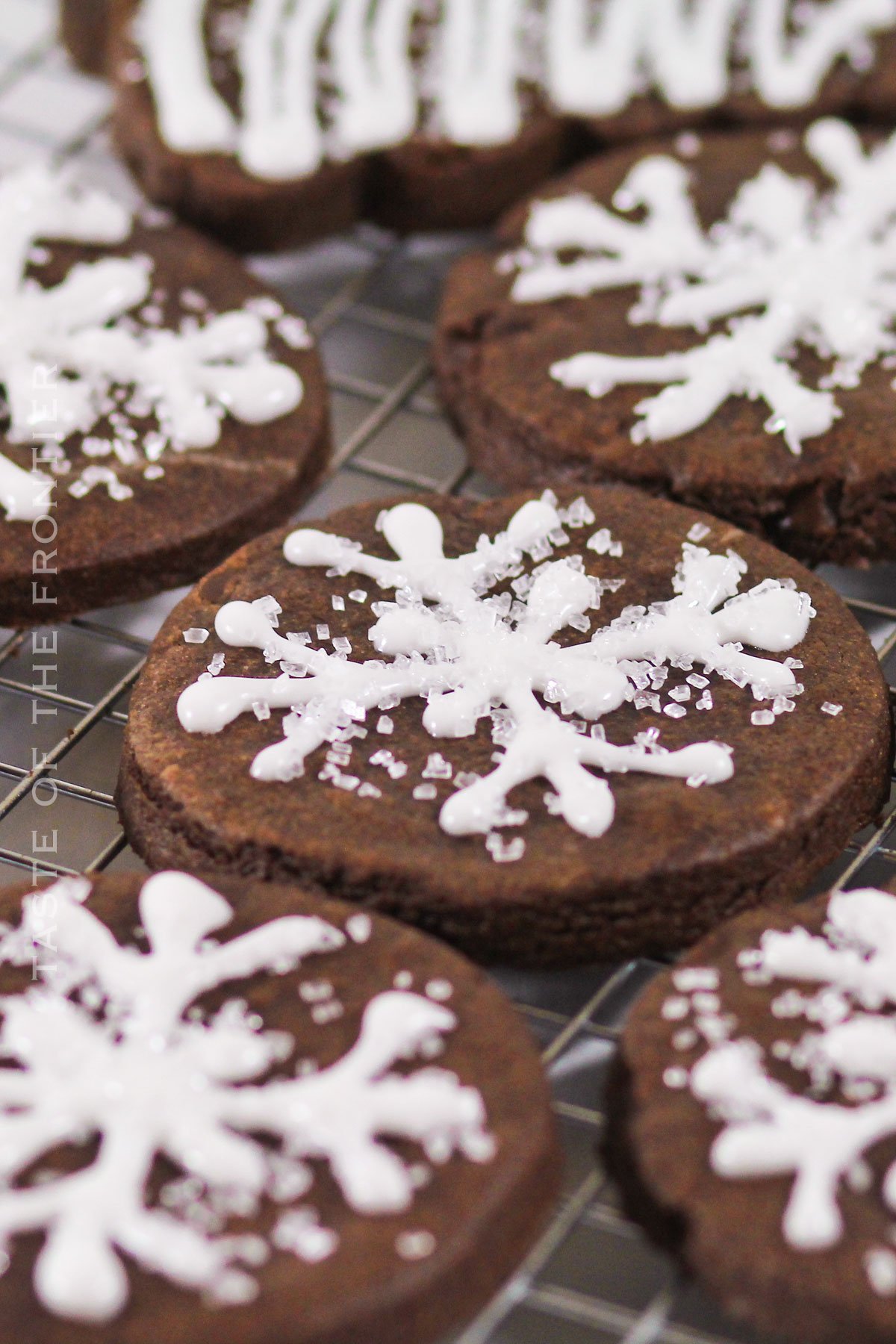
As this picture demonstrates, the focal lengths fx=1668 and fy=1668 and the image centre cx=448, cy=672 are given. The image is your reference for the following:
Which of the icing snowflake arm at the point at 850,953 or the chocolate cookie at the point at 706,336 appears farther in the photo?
the chocolate cookie at the point at 706,336

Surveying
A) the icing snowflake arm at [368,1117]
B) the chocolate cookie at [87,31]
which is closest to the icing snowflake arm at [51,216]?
the chocolate cookie at [87,31]

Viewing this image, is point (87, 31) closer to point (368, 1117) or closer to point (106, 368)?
point (106, 368)

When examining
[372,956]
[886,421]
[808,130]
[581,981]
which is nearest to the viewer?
[372,956]

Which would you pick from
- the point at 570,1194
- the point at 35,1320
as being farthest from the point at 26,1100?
the point at 570,1194

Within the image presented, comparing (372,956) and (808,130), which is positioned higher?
(808,130)

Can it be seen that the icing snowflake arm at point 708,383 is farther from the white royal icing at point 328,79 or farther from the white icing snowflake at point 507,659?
the white royal icing at point 328,79

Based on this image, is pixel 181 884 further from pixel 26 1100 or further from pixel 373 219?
pixel 373 219
